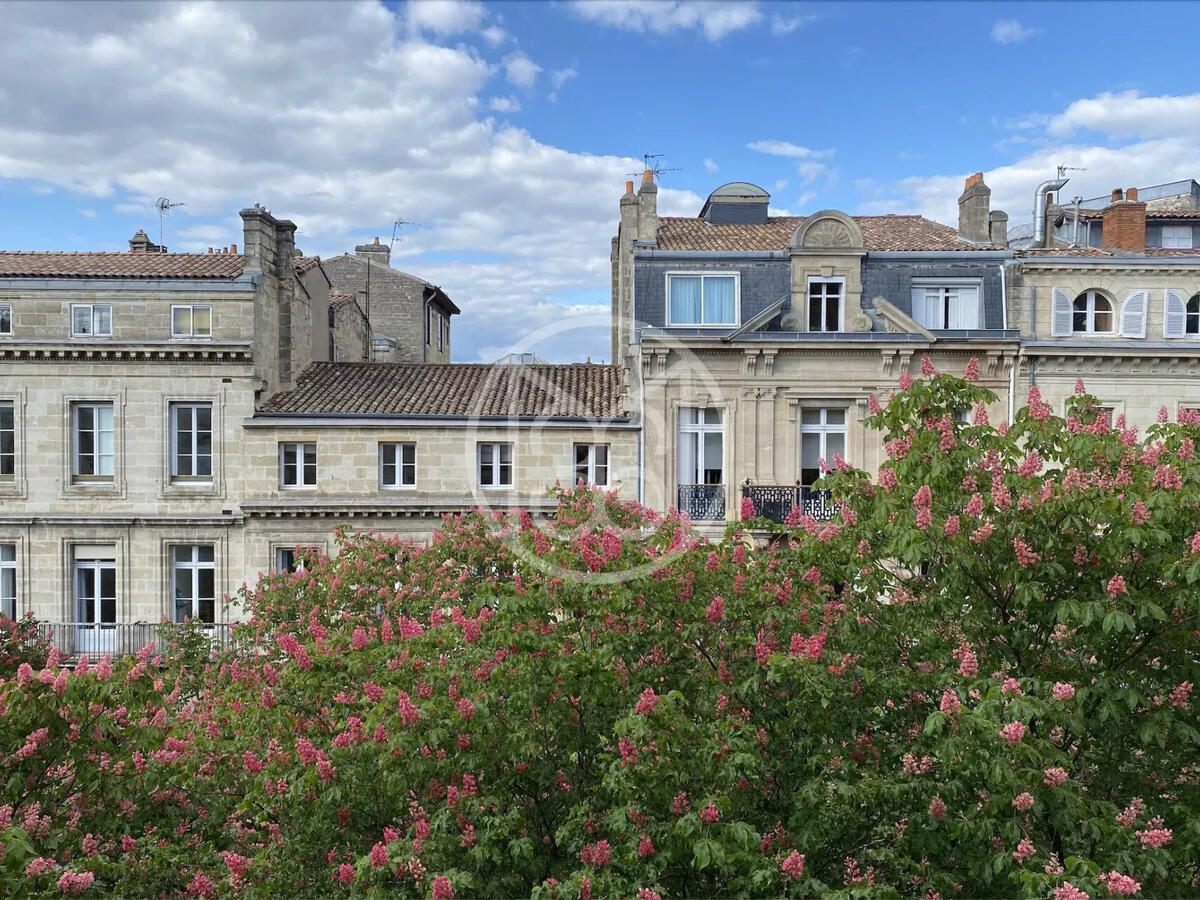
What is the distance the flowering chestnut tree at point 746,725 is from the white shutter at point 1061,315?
45.2 feet

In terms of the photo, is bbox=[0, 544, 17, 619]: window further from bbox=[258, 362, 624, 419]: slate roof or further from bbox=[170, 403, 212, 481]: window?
bbox=[258, 362, 624, 419]: slate roof

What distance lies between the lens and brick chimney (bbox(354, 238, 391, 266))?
3484 cm

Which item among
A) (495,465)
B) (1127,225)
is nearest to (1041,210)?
(1127,225)

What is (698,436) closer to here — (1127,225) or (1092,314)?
(1092,314)

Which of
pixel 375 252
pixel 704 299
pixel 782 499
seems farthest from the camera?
pixel 375 252

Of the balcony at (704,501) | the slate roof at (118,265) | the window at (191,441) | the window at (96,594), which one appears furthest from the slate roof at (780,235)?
the window at (96,594)

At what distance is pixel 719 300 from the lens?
2170 cm

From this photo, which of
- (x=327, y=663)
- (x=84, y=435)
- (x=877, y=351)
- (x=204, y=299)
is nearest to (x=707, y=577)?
(x=327, y=663)

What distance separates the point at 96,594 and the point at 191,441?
424cm

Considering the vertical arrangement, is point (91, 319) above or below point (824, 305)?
below

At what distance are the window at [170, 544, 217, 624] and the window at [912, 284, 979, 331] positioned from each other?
17866 millimetres

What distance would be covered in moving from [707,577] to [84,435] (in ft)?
61.2

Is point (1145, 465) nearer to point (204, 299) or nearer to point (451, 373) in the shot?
point (451, 373)

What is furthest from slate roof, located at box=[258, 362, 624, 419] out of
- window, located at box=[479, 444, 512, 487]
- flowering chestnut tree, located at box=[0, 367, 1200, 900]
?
flowering chestnut tree, located at box=[0, 367, 1200, 900]
